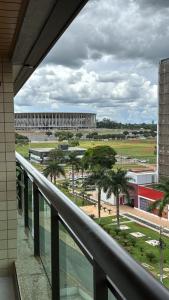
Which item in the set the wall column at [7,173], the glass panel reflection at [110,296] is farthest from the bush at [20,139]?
the glass panel reflection at [110,296]

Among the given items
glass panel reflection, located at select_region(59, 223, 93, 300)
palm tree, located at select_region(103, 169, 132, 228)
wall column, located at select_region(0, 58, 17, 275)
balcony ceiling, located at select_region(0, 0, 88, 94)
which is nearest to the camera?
glass panel reflection, located at select_region(59, 223, 93, 300)

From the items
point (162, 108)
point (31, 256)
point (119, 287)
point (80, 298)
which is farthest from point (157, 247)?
point (119, 287)

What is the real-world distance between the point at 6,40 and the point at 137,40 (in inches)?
34.7

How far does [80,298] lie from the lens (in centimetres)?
131

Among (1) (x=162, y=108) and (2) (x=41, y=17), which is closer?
(2) (x=41, y=17)

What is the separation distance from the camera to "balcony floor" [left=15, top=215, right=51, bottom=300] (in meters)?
2.07

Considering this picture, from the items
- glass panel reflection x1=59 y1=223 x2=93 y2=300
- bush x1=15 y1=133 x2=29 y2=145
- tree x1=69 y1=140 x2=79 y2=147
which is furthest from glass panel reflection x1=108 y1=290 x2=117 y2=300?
bush x1=15 y1=133 x2=29 y2=145

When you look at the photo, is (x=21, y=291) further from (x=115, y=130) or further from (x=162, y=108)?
(x=162, y=108)

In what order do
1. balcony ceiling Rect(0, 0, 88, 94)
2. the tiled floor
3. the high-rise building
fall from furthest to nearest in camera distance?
the tiled floor
balcony ceiling Rect(0, 0, 88, 94)
the high-rise building

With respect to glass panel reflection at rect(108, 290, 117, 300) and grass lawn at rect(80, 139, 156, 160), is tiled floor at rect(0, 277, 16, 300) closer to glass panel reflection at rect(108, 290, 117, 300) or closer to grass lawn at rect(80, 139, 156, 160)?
grass lawn at rect(80, 139, 156, 160)

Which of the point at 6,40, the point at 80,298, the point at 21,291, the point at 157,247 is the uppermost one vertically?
the point at 6,40

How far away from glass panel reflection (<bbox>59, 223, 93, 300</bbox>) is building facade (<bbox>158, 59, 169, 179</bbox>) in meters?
0.70

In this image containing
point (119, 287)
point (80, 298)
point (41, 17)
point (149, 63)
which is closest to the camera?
point (119, 287)

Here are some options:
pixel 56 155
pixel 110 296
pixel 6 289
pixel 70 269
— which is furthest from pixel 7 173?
pixel 110 296
